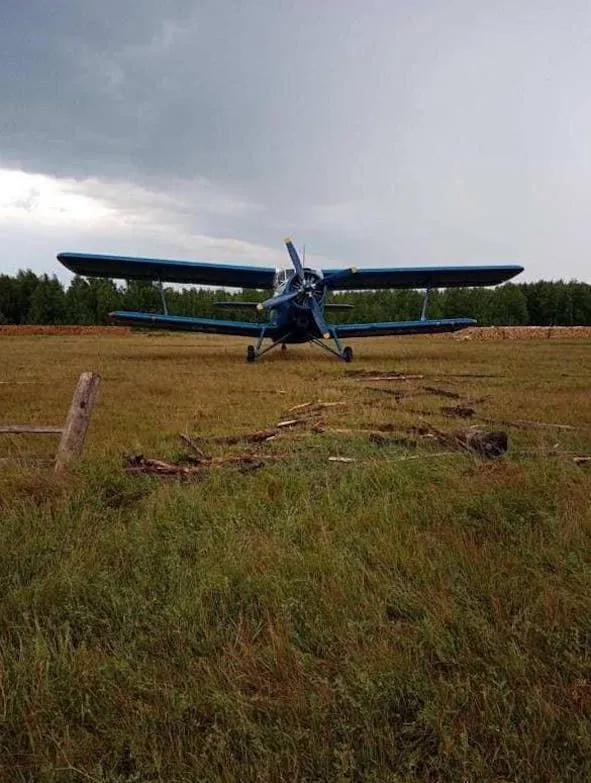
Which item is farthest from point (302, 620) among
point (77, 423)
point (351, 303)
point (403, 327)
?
point (351, 303)

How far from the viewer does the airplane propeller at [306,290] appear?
18.1 m

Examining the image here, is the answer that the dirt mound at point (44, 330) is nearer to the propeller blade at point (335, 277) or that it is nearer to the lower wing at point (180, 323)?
the lower wing at point (180, 323)

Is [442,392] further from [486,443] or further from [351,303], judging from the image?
[351,303]

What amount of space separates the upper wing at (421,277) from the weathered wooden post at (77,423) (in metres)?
14.0

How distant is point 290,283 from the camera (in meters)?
18.4

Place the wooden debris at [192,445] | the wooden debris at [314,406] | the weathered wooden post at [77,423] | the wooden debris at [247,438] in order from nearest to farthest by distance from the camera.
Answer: the weathered wooden post at [77,423] → the wooden debris at [192,445] → the wooden debris at [247,438] → the wooden debris at [314,406]

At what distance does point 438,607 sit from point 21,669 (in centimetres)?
187

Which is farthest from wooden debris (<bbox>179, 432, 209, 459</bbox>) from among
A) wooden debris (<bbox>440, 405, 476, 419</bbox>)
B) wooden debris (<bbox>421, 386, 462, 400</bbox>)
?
wooden debris (<bbox>421, 386, 462, 400</bbox>)

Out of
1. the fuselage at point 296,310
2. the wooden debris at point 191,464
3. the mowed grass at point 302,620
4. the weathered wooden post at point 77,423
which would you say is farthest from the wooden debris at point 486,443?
the fuselage at point 296,310

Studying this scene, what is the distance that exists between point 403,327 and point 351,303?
55519 millimetres

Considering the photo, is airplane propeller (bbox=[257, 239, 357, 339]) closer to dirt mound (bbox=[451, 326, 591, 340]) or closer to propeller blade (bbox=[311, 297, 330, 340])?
propeller blade (bbox=[311, 297, 330, 340])

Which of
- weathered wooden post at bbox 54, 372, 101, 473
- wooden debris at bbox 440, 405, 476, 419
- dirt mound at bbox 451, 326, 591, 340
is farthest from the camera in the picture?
dirt mound at bbox 451, 326, 591, 340

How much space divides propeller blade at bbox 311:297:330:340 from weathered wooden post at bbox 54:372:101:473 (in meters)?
13.2

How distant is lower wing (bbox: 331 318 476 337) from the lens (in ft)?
62.2
